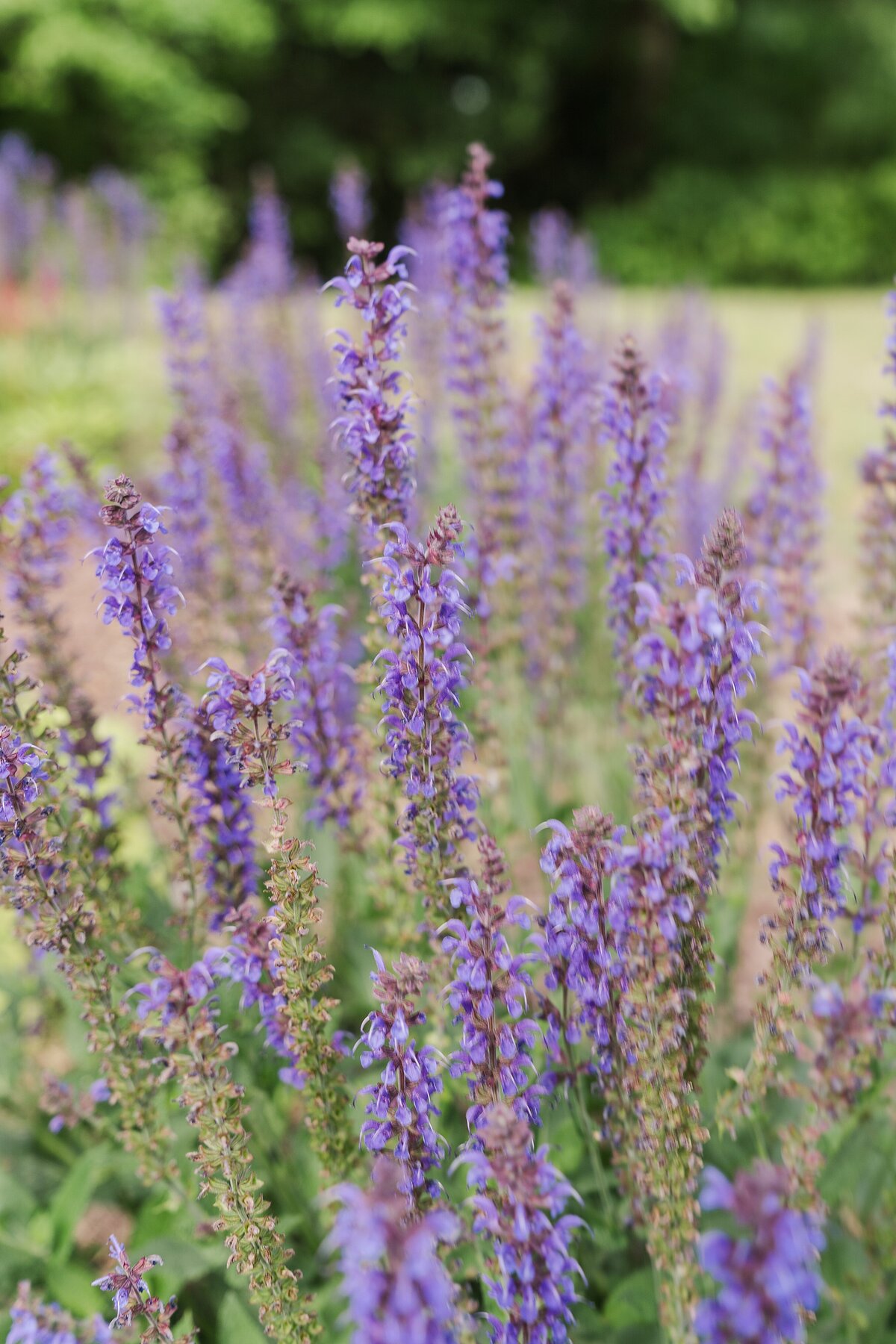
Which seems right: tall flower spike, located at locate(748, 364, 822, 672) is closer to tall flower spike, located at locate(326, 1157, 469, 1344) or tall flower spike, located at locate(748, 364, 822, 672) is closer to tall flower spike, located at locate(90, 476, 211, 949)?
tall flower spike, located at locate(90, 476, 211, 949)

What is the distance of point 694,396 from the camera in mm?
7656

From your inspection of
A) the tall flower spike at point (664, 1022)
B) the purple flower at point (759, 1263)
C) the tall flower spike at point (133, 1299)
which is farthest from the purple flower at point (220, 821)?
the purple flower at point (759, 1263)

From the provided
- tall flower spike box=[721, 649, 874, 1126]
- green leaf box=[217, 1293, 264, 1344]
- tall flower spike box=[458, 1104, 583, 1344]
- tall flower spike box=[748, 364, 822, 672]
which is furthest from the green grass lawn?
tall flower spike box=[458, 1104, 583, 1344]

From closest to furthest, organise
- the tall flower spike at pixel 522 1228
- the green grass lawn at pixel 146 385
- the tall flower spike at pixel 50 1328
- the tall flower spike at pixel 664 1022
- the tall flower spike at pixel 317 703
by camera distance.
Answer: the tall flower spike at pixel 522 1228, the tall flower spike at pixel 50 1328, the tall flower spike at pixel 664 1022, the tall flower spike at pixel 317 703, the green grass lawn at pixel 146 385

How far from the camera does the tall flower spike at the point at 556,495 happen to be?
12.9ft

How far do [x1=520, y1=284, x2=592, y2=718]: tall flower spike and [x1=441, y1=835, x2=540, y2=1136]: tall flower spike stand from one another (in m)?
2.32

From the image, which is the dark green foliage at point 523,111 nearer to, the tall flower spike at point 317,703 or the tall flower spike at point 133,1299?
the tall flower spike at point 317,703

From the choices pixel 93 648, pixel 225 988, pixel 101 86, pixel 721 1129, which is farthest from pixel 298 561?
pixel 101 86

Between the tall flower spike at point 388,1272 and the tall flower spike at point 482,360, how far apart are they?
2.25 m

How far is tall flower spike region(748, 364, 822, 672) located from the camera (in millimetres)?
3906

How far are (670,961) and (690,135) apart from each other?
2785cm

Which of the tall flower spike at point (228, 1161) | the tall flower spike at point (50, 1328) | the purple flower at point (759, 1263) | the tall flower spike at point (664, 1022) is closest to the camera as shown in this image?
the purple flower at point (759, 1263)

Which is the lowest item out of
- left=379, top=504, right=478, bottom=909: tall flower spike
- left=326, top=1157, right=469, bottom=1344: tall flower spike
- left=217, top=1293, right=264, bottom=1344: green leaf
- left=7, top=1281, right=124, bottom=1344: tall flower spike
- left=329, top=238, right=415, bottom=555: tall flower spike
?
left=217, top=1293, right=264, bottom=1344: green leaf

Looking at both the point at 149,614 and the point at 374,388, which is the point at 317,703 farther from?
the point at 374,388
